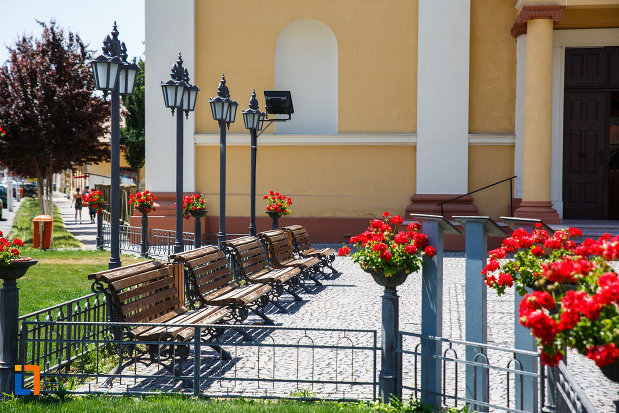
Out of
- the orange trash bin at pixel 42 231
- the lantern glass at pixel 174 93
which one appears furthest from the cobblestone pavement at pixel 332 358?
the orange trash bin at pixel 42 231

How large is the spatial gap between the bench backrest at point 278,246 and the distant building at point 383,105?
251 inches

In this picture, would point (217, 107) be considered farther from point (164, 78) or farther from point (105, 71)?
point (164, 78)

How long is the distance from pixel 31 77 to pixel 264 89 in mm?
10971

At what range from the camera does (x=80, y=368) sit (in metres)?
6.30

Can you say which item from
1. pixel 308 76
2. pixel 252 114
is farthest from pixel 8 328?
pixel 308 76

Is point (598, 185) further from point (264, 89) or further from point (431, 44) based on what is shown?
point (264, 89)

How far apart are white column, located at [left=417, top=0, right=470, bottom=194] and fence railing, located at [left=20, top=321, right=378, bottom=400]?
11.9m

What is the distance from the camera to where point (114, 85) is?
7840mm

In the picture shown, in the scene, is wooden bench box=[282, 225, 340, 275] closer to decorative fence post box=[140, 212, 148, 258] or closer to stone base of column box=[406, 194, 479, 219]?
decorative fence post box=[140, 212, 148, 258]

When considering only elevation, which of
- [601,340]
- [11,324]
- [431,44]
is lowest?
[11,324]

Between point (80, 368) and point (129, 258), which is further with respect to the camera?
point (129, 258)

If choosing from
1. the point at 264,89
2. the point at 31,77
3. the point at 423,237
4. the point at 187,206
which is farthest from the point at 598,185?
the point at 31,77

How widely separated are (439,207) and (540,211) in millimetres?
2945

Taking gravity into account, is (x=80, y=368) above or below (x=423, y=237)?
below
